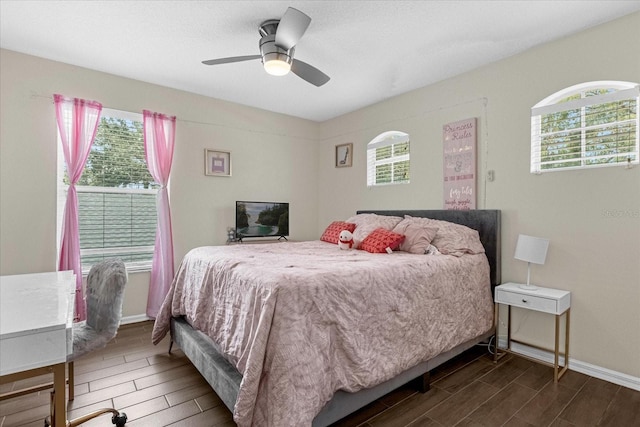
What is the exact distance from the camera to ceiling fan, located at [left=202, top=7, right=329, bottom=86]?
2047 millimetres

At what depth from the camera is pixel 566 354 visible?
2494mm

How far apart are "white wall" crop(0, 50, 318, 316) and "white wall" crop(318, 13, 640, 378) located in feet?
6.68

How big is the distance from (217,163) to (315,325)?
3.11 meters

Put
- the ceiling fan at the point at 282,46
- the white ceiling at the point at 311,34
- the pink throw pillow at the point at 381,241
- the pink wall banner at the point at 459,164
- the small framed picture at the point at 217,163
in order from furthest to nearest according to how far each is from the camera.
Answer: the small framed picture at the point at 217,163 < the pink wall banner at the point at 459,164 < the pink throw pillow at the point at 381,241 < the white ceiling at the point at 311,34 < the ceiling fan at the point at 282,46

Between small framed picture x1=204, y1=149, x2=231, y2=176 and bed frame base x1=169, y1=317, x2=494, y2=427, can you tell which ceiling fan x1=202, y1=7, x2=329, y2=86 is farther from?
bed frame base x1=169, y1=317, x2=494, y2=427

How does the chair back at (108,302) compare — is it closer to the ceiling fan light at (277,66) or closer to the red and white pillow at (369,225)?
the ceiling fan light at (277,66)

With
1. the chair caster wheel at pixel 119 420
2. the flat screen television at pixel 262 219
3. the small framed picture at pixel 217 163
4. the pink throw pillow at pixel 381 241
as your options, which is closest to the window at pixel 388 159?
the pink throw pillow at pixel 381 241

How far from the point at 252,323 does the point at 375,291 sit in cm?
75

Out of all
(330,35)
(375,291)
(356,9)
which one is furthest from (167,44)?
(375,291)

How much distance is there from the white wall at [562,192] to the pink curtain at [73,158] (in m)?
3.60

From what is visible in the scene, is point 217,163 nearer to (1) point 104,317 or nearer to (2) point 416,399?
(1) point 104,317

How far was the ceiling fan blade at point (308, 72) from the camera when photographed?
8.22 ft

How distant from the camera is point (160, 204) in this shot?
3.64m

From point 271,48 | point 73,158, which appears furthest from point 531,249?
point 73,158
